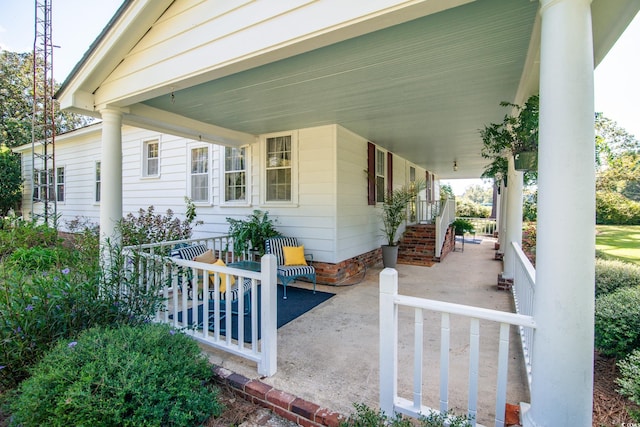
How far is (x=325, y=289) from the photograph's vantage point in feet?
17.9

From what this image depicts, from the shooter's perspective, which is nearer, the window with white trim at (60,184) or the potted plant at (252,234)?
the potted plant at (252,234)

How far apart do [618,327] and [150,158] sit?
9.42 m

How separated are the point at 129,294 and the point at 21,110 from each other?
21464mm

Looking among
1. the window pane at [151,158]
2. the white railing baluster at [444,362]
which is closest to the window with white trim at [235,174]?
the window pane at [151,158]

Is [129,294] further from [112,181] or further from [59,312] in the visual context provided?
[112,181]

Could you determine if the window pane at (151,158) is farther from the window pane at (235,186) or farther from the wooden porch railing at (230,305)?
the wooden porch railing at (230,305)

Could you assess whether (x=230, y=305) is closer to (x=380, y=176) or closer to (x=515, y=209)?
(x=515, y=209)

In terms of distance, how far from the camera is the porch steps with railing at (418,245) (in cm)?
804

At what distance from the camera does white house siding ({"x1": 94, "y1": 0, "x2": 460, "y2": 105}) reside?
2.01 meters

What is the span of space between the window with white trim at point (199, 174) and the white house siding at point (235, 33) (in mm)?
3495

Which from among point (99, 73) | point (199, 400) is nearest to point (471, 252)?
point (199, 400)

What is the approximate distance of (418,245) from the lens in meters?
Answer: 8.56

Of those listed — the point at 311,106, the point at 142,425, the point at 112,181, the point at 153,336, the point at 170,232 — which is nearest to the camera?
the point at 142,425

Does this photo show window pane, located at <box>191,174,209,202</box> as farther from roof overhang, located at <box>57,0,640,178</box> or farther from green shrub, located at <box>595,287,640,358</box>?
green shrub, located at <box>595,287,640,358</box>
